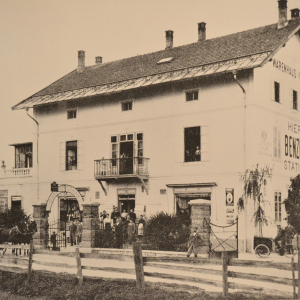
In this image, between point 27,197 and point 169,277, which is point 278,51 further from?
point 27,197

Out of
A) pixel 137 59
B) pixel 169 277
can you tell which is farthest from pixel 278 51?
pixel 169 277

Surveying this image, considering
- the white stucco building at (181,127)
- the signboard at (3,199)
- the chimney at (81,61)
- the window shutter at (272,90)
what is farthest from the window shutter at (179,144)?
the signboard at (3,199)

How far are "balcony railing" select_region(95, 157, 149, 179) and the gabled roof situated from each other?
3.29 m

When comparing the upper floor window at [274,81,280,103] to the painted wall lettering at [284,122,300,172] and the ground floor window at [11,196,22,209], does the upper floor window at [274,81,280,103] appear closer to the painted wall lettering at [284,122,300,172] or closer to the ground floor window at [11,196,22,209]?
the painted wall lettering at [284,122,300,172]

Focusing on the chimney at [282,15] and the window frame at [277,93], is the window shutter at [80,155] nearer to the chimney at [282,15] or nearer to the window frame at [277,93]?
the window frame at [277,93]

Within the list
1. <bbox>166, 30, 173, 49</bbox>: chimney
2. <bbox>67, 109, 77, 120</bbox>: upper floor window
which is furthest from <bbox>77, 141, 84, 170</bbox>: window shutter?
<bbox>166, 30, 173, 49</bbox>: chimney

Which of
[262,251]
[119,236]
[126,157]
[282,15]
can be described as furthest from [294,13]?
[119,236]

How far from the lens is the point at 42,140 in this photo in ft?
92.5

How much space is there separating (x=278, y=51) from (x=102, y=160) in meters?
9.50

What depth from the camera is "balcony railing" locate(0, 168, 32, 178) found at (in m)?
28.6

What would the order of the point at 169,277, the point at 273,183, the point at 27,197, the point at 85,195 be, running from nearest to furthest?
1. the point at 169,277
2. the point at 273,183
3. the point at 85,195
4. the point at 27,197

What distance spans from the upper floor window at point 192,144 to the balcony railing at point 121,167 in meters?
2.10

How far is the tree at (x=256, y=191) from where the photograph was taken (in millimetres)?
20188

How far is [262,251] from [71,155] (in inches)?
485
